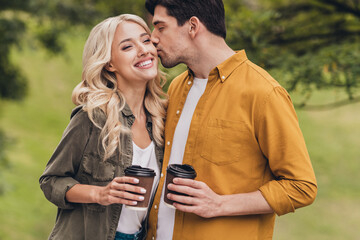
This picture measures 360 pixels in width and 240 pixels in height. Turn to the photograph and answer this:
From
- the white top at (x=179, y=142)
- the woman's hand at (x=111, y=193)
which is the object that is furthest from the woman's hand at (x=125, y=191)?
the white top at (x=179, y=142)

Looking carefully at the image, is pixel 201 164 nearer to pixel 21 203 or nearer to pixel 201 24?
pixel 201 24

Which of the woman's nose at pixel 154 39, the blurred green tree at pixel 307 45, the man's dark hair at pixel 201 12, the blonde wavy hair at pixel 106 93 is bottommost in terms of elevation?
the blonde wavy hair at pixel 106 93

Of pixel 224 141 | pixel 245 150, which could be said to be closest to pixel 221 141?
pixel 224 141

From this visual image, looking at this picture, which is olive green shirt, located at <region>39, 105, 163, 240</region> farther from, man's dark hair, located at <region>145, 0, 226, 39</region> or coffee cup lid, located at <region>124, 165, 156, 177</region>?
man's dark hair, located at <region>145, 0, 226, 39</region>

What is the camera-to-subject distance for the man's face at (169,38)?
2844 mm

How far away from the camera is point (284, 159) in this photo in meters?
2.39

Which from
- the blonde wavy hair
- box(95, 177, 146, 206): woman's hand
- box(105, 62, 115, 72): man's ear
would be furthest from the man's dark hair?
box(95, 177, 146, 206): woman's hand

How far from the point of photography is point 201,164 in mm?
2611

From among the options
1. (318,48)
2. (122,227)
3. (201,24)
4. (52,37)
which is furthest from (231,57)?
(52,37)

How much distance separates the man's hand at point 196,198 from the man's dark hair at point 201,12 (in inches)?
42.1

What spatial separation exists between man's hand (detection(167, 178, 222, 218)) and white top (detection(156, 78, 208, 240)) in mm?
409

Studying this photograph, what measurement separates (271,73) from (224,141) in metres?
1.55

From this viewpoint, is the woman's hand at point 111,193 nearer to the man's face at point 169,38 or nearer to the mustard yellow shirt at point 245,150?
the mustard yellow shirt at point 245,150

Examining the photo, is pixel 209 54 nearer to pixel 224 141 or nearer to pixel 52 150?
pixel 224 141
